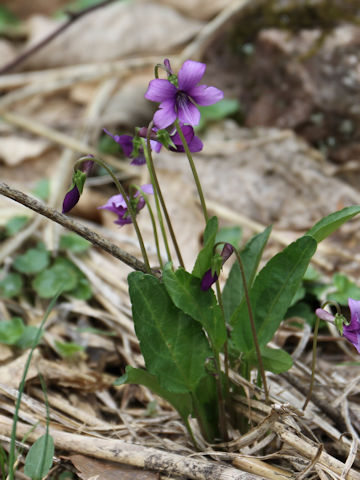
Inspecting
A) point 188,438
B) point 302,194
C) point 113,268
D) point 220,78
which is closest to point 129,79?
point 220,78

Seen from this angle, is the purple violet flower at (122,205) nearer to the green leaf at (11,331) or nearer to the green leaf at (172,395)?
the green leaf at (172,395)

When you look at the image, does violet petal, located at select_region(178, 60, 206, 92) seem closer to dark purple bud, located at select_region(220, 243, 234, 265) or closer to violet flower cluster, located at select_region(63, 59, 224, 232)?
violet flower cluster, located at select_region(63, 59, 224, 232)

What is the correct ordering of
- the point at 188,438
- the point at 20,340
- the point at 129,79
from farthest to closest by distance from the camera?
1. the point at 129,79
2. the point at 20,340
3. the point at 188,438

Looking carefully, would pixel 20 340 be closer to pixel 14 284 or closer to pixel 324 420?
pixel 14 284

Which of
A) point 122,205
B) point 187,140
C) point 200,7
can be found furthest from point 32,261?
point 200,7

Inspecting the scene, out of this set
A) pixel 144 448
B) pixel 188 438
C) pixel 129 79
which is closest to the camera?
pixel 144 448

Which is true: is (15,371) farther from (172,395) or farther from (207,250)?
(207,250)

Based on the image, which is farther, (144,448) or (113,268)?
(113,268)
